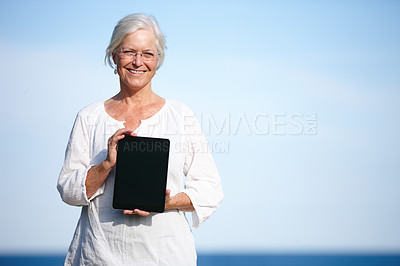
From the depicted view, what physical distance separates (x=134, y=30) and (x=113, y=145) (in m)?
0.44

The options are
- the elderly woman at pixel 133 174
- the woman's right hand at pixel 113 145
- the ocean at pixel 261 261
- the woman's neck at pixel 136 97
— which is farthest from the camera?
the ocean at pixel 261 261

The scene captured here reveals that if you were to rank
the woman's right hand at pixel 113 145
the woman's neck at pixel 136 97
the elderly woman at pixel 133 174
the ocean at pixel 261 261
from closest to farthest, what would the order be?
the woman's right hand at pixel 113 145 < the elderly woman at pixel 133 174 < the woman's neck at pixel 136 97 < the ocean at pixel 261 261

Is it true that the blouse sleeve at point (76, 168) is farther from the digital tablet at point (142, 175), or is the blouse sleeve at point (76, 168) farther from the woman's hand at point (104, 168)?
the digital tablet at point (142, 175)

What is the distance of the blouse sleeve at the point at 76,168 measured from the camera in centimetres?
197

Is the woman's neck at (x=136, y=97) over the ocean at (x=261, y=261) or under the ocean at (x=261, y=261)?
over

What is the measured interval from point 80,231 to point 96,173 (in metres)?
0.26

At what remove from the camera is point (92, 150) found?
2076 millimetres

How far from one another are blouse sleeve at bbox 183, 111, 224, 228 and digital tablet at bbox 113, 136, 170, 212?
0.14m

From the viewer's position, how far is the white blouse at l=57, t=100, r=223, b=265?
1996 millimetres

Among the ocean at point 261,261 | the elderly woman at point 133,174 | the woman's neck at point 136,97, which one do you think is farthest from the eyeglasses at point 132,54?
the ocean at point 261,261

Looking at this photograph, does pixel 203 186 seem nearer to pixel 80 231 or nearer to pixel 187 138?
pixel 187 138

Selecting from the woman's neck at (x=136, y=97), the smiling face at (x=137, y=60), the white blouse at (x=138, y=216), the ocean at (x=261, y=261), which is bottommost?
the ocean at (x=261, y=261)

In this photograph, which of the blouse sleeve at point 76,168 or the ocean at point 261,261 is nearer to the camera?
the blouse sleeve at point 76,168

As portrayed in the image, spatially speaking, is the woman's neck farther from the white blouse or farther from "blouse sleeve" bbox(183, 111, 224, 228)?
"blouse sleeve" bbox(183, 111, 224, 228)
